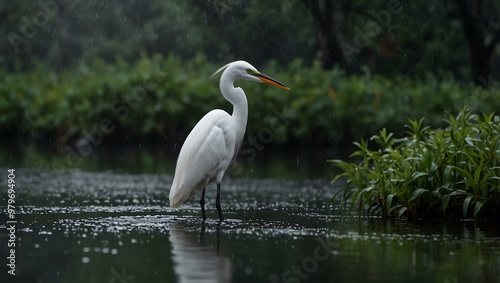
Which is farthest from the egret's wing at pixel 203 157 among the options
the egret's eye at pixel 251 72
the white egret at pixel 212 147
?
the egret's eye at pixel 251 72

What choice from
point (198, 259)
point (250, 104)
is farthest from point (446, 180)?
point (250, 104)

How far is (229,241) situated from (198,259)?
1266 mm

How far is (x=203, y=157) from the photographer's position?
11.4 metres

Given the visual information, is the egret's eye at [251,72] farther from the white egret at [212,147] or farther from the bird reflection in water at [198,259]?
the bird reflection in water at [198,259]

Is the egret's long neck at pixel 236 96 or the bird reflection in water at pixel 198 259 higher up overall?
the egret's long neck at pixel 236 96

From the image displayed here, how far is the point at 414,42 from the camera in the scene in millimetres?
37844

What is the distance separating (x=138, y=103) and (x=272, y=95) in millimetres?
3524

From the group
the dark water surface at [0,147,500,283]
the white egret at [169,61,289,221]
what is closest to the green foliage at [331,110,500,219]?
the dark water surface at [0,147,500,283]

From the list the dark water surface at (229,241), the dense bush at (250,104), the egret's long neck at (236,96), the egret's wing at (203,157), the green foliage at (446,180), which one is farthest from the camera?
the dense bush at (250,104)

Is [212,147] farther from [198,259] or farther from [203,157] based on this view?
[198,259]

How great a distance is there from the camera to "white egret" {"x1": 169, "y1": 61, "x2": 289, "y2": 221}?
37.1 ft

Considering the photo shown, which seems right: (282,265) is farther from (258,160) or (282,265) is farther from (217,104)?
(217,104)

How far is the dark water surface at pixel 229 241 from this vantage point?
747 centimetres

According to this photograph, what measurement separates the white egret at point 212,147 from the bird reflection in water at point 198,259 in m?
1.27
